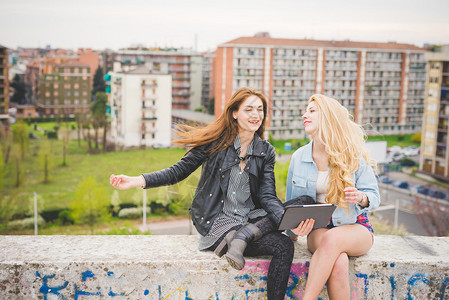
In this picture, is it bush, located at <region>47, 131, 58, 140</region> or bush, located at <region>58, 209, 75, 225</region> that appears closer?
bush, located at <region>58, 209, 75, 225</region>

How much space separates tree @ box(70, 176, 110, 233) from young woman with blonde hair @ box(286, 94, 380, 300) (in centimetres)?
3030

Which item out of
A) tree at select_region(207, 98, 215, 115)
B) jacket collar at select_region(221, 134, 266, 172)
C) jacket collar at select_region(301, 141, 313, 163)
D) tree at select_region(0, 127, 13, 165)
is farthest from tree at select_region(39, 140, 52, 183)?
jacket collar at select_region(301, 141, 313, 163)

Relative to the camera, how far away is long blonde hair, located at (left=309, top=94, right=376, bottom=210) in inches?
103

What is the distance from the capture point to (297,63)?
50906mm

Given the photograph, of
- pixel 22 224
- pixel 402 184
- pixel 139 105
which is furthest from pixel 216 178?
pixel 139 105

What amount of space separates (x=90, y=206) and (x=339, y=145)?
31630 millimetres

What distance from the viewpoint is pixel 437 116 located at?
133 ft

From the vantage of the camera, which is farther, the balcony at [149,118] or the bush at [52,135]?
the bush at [52,135]

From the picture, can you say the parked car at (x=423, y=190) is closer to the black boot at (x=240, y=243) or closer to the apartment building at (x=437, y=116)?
the apartment building at (x=437, y=116)

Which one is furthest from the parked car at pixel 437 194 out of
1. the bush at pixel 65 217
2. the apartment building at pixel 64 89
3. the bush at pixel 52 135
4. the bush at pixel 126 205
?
the bush at pixel 52 135

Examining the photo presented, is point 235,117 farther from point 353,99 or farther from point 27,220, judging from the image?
point 353,99

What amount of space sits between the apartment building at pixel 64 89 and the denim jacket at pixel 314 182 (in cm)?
5406

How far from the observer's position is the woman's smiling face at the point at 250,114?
9.04 ft

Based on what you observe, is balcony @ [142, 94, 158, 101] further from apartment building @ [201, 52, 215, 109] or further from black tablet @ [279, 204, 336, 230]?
black tablet @ [279, 204, 336, 230]
